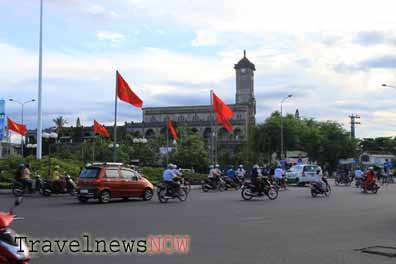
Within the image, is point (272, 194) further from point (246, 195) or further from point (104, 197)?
point (104, 197)

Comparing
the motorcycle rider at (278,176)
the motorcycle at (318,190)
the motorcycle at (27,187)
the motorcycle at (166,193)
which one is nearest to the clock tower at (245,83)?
the motorcycle rider at (278,176)

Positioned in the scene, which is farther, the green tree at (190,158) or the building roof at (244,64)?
the building roof at (244,64)

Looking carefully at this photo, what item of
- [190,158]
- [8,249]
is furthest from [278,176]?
[190,158]

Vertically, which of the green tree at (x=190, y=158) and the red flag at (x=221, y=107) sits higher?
the red flag at (x=221, y=107)

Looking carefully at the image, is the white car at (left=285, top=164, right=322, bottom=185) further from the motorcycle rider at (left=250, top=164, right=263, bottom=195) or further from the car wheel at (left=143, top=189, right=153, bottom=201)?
the car wheel at (left=143, top=189, right=153, bottom=201)

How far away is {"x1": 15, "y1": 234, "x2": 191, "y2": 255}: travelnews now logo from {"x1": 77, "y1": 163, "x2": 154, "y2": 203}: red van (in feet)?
30.9

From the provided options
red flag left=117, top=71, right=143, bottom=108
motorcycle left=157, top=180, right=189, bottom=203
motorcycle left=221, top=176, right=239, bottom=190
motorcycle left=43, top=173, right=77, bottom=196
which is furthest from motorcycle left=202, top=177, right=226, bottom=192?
motorcycle left=43, top=173, right=77, bottom=196

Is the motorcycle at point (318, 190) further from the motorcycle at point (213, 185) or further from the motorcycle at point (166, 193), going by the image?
the motorcycle at point (166, 193)

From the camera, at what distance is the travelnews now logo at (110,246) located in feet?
28.5

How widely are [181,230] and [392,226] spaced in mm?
5672

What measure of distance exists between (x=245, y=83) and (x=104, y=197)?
10096 centimetres

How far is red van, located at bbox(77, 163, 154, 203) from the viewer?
19.5 m

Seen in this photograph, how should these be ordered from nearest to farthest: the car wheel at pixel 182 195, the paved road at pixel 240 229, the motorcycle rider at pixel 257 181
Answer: the paved road at pixel 240 229 < the car wheel at pixel 182 195 < the motorcycle rider at pixel 257 181

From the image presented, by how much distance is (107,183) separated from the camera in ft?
64.9
